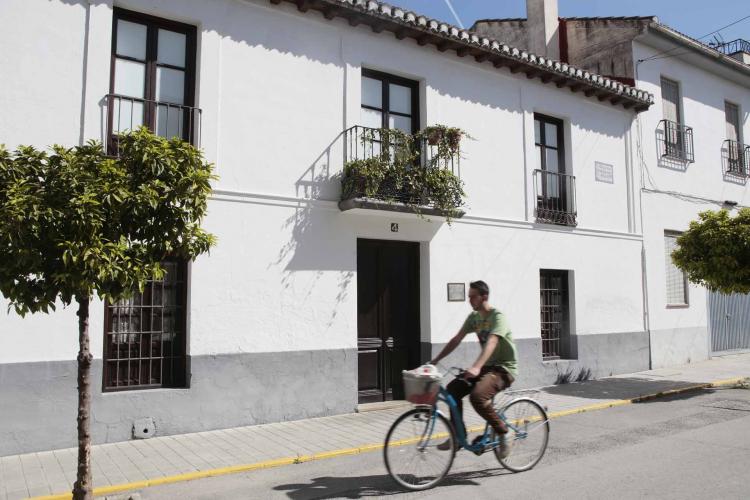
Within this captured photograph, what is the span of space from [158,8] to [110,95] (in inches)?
56.5

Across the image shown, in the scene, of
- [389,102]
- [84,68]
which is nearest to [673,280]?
[389,102]

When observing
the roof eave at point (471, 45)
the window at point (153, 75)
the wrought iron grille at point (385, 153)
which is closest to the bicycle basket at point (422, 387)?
the wrought iron grille at point (385, 153)

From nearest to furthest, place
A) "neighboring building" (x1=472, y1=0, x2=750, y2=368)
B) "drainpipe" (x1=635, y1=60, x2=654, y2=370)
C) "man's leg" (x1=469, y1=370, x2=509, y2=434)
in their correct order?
"man's leg" (x1=469, y1=370, x2=509, y2=434), "drainpipe" (x1=635, y1=60, x2=654, y2=370), "neighboring building" (x1=472, y1=0, x2=750, y2=368)

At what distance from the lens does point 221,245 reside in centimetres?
786

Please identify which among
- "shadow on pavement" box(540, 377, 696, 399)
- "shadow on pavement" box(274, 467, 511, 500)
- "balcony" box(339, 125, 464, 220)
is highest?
"balcony" box(339, 125, 464, 220)

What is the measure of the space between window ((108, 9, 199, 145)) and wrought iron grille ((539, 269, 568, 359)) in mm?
7519

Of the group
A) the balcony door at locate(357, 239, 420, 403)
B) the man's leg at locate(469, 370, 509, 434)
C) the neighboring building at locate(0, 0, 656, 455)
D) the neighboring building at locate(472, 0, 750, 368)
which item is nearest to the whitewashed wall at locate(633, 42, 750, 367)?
the neighboring building at locate(472, 0, 750, 368)

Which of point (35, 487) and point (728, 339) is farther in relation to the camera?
point (728, 339)

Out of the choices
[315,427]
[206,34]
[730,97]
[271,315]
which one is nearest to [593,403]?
[315,427]

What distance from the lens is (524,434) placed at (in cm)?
582

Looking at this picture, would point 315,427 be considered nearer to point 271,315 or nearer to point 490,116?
point 271,315

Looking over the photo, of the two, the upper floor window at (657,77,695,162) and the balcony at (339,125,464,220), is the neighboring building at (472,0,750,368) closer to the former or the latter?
the upper floor window at (657,77,695,162)

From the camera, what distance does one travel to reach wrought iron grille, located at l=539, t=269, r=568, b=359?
11.8 metres

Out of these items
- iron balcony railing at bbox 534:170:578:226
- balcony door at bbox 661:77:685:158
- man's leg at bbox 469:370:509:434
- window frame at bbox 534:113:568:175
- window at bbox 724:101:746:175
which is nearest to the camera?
man's leg at bbox 469:370:509:434
